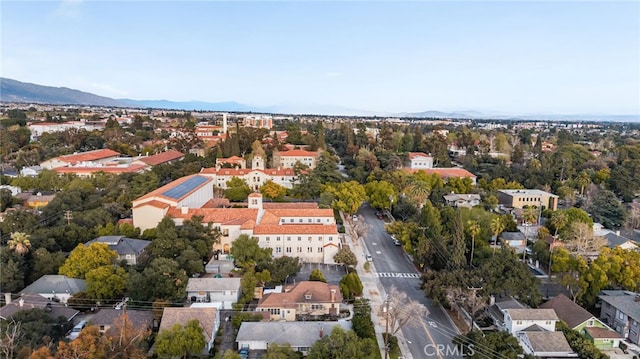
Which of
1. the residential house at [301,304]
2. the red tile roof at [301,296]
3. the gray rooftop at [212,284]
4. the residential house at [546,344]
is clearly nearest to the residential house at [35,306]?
the gray rooftop at [212,284]

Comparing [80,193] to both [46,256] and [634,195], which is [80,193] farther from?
[634,195]

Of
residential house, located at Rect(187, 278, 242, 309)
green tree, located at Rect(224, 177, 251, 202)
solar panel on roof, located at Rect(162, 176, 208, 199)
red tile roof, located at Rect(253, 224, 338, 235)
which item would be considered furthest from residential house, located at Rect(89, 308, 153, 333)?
green tree, located at Rect(224, 177, 251, 202)

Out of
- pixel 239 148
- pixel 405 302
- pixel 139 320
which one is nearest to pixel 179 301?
pixel 139 320

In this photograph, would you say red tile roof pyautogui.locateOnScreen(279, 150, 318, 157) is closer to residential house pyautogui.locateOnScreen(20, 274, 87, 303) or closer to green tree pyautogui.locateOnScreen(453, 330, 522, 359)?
residential house pyautogui.locateOnScreen(20, 274, 87, 303)

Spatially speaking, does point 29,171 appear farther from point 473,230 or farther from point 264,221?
point 473,230

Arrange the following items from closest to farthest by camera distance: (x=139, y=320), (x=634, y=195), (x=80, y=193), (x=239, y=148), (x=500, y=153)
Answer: (x=139, y=320) → (x=80, y=193) → (x=634, y=195) → (x=239, y=148) → (x=500, y=153)

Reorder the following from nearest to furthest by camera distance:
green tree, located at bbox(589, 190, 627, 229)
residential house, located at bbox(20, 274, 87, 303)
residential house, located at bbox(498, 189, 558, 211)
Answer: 1. residential house, located at bbox(20, 274, 87, 303)
2. green tree, located at bbox(589, 190, 627, 229)
3. residential house, located at bbox(498, 189, 558, 211)

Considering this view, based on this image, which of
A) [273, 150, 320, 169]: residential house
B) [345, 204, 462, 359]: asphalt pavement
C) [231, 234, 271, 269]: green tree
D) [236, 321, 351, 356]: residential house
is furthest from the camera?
[273, 150, 320, 169]: residential house
